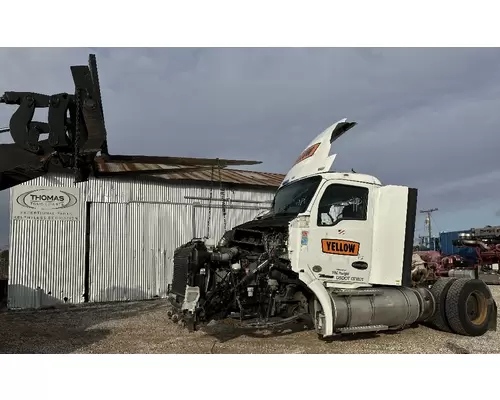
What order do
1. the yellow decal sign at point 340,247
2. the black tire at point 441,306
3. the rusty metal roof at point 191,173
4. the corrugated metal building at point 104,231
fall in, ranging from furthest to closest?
the rusty metal roof at point 191,173 < the corrugated metal building at point 104,231 < the black tire at point 441,306 < the yellow decal sign at point 340,247

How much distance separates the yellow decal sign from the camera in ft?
23.4

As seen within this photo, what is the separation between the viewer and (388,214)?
25.0 feet

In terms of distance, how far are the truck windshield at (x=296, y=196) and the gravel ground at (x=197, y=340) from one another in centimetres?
228

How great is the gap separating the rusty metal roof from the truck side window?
8.74 metres

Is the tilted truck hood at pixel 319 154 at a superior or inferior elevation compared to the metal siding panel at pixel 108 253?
superior

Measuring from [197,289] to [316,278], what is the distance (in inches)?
75.0

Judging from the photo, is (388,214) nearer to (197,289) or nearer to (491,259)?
(197,289)

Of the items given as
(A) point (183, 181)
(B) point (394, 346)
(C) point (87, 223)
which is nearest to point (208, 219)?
(A) point (183, 181)

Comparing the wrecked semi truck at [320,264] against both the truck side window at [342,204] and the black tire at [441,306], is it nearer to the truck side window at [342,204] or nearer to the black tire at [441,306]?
the truck side window at [342,204]

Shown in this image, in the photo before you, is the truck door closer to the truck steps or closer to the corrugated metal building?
the truck steps

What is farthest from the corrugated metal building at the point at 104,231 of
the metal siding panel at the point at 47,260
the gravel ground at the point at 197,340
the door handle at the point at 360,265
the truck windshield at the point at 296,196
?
the door handle at the point at 360,265

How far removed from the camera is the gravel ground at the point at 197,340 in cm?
716

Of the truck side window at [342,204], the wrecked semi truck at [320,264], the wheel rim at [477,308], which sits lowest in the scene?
the wheel rim at [477,308]

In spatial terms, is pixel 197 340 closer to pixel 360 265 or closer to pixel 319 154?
pixel 360 265
